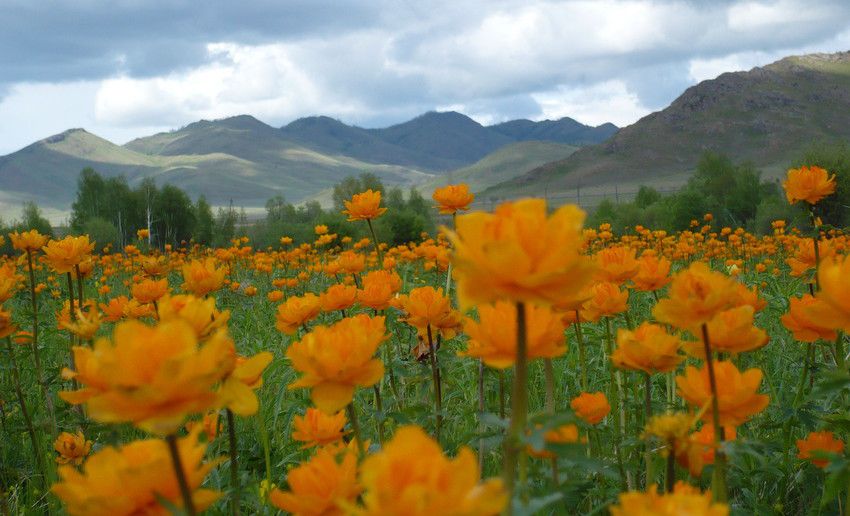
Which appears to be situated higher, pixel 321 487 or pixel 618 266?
pixel 618 266

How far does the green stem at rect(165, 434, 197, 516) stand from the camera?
743 mm

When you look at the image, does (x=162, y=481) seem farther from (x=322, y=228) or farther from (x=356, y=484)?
(x=322, y=228)

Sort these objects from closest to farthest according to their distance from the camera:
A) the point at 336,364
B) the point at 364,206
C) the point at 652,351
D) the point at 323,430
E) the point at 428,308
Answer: the point at 336,364 < the point at 652,351 < the point at 323,430 < the point at 428,308 < the point at 364,206

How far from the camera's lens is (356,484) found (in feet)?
3.21

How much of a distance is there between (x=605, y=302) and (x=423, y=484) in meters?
1.45

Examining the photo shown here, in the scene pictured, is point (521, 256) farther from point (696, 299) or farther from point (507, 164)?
point (507, 164)

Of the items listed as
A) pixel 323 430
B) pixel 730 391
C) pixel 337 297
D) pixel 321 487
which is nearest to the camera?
pixel 321 487

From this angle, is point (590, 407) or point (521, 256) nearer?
point (521, 256)

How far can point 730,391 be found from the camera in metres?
1.24

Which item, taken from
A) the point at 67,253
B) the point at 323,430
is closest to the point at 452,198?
the point at 67,253

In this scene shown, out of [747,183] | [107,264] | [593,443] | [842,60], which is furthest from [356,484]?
[842,60]

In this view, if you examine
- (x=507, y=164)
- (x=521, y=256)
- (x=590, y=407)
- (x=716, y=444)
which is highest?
(x=507, y=164)

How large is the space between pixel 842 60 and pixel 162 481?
612ft

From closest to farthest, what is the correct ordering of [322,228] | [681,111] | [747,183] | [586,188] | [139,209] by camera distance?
[322,228] < [747,183] < [139,209] < [586,188] < [681,111]
